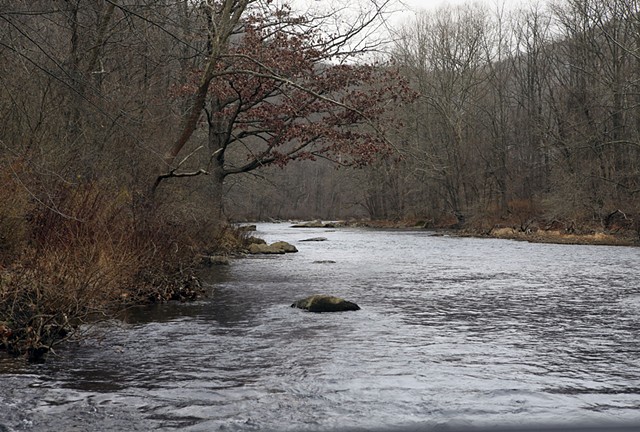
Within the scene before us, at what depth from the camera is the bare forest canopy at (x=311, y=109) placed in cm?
1205

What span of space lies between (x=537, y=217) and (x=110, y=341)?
107 ft

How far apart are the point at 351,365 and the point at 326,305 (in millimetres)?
3829

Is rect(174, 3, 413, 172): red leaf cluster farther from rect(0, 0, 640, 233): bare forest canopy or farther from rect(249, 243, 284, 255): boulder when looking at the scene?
rect(249, 243, 284, 255): boulder

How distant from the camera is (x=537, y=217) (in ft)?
123

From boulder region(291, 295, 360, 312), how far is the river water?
28 centimetres

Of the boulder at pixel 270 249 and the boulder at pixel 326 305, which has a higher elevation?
the boulder at pixel 270 249

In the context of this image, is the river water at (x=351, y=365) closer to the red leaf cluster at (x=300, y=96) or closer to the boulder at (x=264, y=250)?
the red leaf cluster at (x=300, y=96)

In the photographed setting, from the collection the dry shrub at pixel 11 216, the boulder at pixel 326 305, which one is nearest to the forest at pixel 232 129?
the dry shrub at pixel 11 216

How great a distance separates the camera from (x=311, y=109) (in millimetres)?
22391

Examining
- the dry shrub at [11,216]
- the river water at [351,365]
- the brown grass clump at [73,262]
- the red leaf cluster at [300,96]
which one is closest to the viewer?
the river water at [351,365]

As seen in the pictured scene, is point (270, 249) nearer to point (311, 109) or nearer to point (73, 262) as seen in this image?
point (311, 109)

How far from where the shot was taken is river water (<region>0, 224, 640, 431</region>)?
19.2ft

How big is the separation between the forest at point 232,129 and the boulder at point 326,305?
8.43 feet

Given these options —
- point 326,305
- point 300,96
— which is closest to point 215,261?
point 300,96
